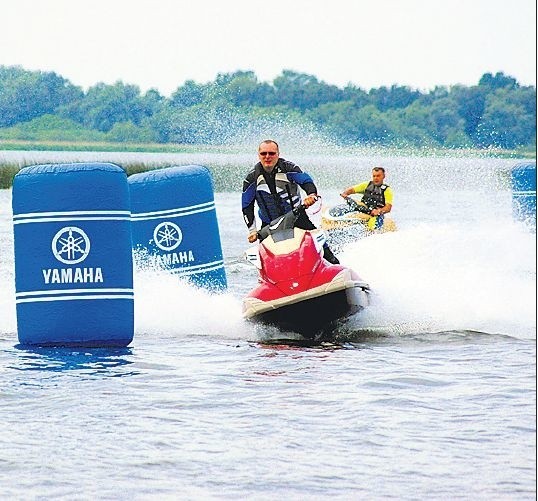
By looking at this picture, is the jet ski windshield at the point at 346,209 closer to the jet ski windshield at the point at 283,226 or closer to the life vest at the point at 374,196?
the life vest at the point at 374,196

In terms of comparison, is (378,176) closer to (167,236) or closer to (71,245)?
(167,236)

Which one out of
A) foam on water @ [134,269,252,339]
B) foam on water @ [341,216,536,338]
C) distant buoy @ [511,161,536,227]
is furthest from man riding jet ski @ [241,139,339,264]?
distant buoy @ [511,161,536,227]

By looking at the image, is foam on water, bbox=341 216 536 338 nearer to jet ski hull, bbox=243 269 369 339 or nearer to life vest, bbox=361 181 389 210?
life vest, bbox=361 181 389 210

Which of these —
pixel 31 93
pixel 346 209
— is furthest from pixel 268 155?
pixel 31 93

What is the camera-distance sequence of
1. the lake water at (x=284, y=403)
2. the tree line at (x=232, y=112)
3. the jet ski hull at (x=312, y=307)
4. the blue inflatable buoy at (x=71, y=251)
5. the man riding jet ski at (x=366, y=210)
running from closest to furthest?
1. the lake water at (x=284, y=403)
2. the blue inflatable buoy at (x=71, y=251)
3. the jet ski hull at (x=312, y=307)
4. the man riding jet ski at (x=366, y=210)
5. the tree line at (x=232, y=112)

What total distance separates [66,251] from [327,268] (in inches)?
81.0

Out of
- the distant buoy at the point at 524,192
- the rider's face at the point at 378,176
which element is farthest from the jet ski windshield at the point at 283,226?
the distant buoy at the point at 524,192

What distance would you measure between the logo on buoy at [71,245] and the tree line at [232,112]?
5438cm

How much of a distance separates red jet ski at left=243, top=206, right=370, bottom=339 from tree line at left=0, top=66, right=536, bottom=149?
53043 mm

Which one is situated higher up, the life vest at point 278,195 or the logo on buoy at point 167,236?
the life vest at point 278,195

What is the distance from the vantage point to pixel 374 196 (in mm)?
15641

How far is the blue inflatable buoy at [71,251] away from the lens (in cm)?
922

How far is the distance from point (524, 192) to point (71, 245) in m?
12.7

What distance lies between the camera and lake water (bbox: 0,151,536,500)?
6.25 metres
